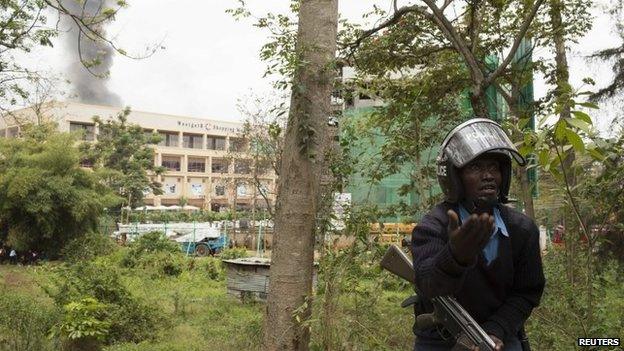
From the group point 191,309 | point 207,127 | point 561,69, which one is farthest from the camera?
point 207,127

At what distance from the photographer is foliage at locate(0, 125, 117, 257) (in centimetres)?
1630

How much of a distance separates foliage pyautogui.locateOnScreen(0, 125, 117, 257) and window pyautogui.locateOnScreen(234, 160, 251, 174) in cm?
963

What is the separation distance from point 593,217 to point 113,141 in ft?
106

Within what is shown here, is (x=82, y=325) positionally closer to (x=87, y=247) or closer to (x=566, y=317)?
(x=566, y=317)

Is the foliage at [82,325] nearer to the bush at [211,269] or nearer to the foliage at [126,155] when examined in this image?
the bush at [211,269]

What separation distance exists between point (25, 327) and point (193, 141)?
47.9 meters

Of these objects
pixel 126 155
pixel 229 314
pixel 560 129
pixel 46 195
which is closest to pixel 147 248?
pixel 46 195

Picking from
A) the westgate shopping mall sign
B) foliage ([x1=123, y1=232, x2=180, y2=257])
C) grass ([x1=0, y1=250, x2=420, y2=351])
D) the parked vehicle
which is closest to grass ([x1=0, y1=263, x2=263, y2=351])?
grass ([x1=0, y1=250, x2=420, y2=351])

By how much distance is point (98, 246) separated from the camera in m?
17.5

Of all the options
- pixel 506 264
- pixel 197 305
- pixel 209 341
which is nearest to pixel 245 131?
pixel 197 305

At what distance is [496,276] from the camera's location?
1.80 m

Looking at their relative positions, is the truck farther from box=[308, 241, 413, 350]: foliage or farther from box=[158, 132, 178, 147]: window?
box=[158, 132, 178, 147]: window

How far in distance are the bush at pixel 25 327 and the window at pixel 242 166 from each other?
20.1 m

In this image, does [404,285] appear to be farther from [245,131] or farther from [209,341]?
[245,131]
